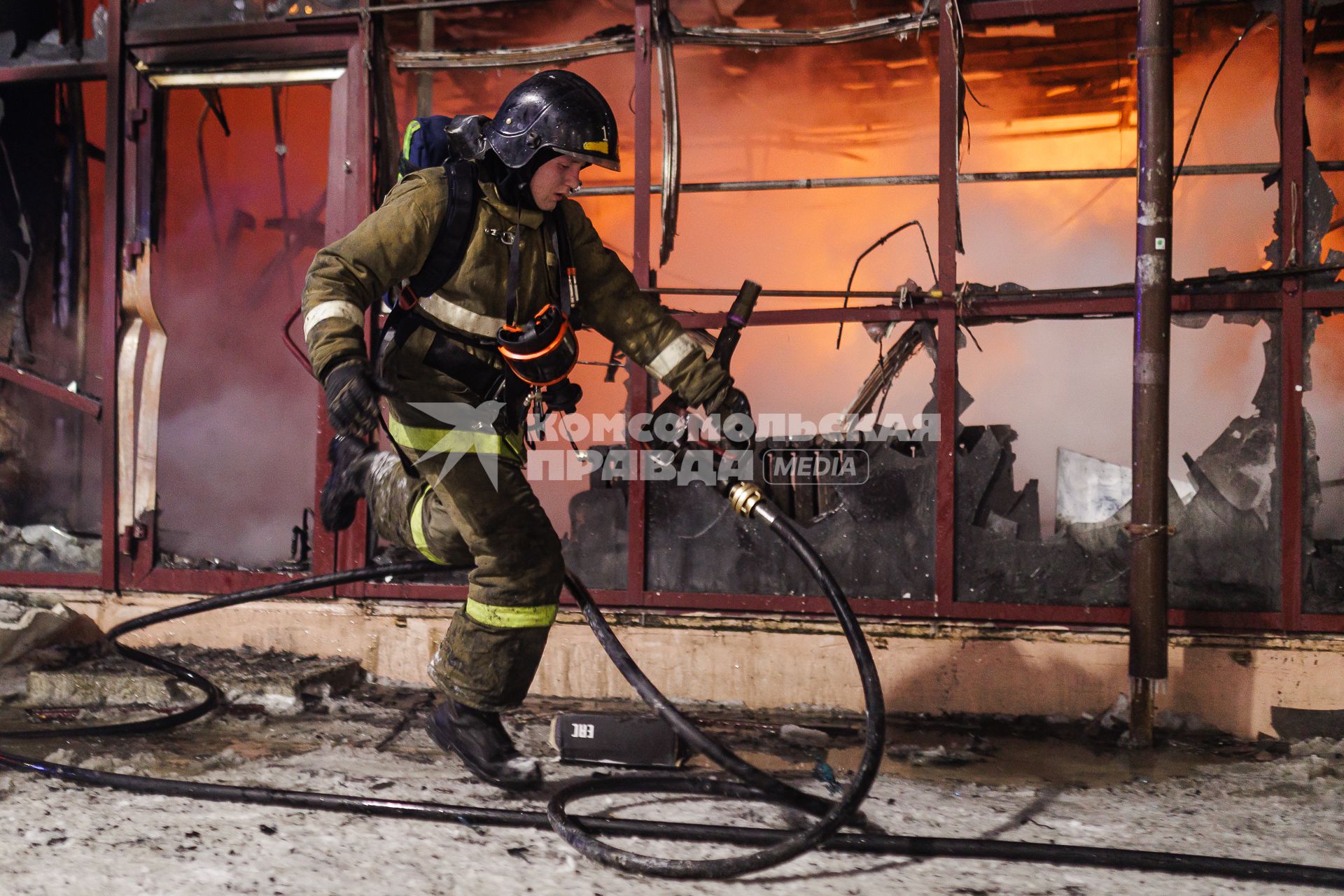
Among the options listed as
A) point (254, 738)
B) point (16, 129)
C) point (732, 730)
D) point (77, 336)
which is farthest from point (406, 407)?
point (16, 129)

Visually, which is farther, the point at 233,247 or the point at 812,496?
the point at 233,247

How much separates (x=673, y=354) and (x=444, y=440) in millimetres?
819

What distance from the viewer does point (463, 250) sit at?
117 inches

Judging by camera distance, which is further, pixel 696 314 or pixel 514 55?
pixel 514 55

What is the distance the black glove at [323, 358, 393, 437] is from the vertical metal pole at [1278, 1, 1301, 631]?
12.6 feet

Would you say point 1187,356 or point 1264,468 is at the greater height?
point 1187,356

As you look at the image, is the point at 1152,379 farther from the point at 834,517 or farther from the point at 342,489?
the point at 342,489

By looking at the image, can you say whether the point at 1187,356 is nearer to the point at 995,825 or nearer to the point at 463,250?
the point at 995,825

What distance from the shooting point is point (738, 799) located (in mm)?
2922

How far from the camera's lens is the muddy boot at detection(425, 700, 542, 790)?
301 centimetres

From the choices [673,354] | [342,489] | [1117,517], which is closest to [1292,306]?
[1117,517]

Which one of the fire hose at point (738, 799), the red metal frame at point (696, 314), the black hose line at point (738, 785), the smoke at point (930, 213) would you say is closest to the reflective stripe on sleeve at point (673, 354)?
the fire hose at point (738, 799)

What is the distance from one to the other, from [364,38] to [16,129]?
98.6 inches

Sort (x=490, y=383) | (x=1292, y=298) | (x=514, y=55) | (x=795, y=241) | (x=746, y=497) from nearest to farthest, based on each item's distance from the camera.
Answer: (x=746, y=497), (x=490, y=383), (x=1292, y=298), (x=514, y=55), (x=795, y=241)
